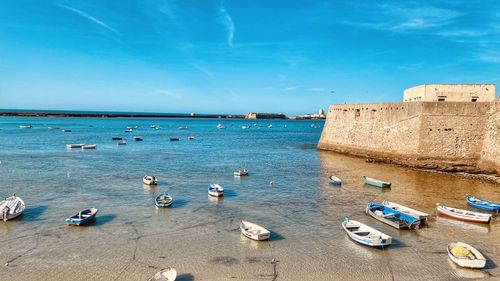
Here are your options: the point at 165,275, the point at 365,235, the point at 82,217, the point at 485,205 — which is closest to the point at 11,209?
the point at 82,217

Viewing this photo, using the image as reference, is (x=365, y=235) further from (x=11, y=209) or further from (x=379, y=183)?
(x=11, y=209)

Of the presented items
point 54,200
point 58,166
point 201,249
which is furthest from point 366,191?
point 58,166

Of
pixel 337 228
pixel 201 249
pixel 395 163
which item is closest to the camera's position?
pixel 201 249

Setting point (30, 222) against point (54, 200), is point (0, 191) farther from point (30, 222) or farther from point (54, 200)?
point (30, 222)

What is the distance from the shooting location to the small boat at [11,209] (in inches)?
611

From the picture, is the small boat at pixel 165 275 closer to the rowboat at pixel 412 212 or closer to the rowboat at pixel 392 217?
the rowboat at pixel 392 217

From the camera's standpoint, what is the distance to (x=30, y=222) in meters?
15.3

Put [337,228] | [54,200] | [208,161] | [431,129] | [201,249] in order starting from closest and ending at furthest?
[201,249] → [337,228] → [54,200] → [431,129] → [208,161]

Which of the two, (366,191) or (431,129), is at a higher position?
(431,129)

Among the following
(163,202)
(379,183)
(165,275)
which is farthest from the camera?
(379,183)

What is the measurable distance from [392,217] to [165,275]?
10.8 m

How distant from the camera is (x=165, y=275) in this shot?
10.3 meters

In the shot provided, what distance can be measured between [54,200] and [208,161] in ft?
57.7

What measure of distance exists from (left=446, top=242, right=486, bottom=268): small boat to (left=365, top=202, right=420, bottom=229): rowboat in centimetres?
270
